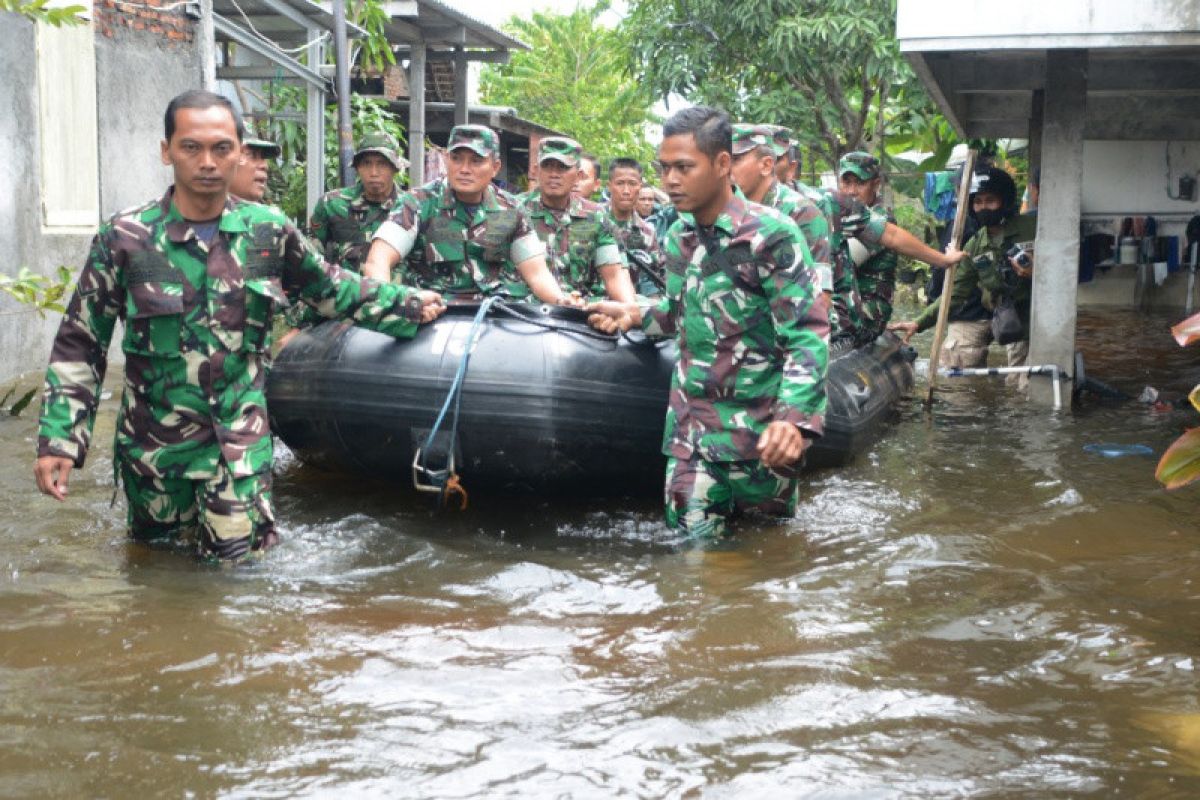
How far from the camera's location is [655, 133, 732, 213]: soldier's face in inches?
187

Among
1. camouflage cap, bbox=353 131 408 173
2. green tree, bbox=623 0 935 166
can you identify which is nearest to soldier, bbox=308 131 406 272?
camouflage cap, bbox=353 131 408 173

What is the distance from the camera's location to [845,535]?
18.8 ft

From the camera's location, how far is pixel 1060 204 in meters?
8.84

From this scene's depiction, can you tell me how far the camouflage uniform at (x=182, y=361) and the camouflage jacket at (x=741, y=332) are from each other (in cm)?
146

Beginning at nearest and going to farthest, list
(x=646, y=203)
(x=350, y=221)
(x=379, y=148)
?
(x=379, y=148), (x=350, y=221), (x=646, y=203)

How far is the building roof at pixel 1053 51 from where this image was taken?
7590 mm

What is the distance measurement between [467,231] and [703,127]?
1880mm

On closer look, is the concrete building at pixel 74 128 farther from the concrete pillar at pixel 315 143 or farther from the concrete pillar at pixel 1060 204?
the concrete pillar at pixel 1060 204

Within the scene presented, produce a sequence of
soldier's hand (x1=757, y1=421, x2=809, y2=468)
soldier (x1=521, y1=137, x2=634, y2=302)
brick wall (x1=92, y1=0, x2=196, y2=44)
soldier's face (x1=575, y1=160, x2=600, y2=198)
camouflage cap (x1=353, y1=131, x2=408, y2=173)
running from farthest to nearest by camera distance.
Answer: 1. soldier's face (x1=575, y1=160, x2=600, y2=198)
2. brick wall (x1=92, y1=0, x2=196, y2=44)
3. soldier (x1=521, y1=137, x2=634, y2=302)
4. camouflage cap (x1=353, y1=131, x2=408, y2=173)
5. soldier's hand (x1=757, y1=421, x2=809, y2=468)

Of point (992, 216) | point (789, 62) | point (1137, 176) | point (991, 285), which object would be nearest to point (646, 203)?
point (992, 216)

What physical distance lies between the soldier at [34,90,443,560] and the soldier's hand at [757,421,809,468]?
170cm

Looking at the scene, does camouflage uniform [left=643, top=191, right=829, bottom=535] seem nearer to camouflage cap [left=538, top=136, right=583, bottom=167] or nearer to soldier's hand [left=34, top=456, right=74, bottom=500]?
soldier's hand [left=34, top=456, right=74, bottom=500]

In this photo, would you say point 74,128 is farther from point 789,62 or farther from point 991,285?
point 789,62

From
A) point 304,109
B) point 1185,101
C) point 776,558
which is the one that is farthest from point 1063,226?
point 304,109
